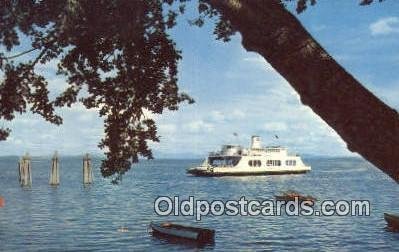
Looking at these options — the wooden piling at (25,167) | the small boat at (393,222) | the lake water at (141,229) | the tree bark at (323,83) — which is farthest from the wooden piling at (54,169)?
the tree bark at (323,83)

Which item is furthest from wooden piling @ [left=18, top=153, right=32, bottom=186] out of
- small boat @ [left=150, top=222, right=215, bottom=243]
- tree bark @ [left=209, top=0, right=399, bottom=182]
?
tree bark @ [left=209, top=0, right=399, bottom=182]

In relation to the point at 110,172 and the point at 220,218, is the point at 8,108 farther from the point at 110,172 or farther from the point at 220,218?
the point at 220,218

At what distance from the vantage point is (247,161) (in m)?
120

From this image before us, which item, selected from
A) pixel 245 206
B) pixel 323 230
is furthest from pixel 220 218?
pixel 245 206

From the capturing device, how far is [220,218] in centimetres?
5741

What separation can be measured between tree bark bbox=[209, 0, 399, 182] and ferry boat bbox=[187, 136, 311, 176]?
111 m

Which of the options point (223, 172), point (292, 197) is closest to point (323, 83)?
point (292, 197)

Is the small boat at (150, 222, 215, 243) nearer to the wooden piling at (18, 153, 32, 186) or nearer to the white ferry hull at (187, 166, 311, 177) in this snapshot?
the wooden piling at (18, 153, 32, 186)

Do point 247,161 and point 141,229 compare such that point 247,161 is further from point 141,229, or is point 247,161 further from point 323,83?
point 323,83

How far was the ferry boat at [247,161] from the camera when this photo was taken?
383ft

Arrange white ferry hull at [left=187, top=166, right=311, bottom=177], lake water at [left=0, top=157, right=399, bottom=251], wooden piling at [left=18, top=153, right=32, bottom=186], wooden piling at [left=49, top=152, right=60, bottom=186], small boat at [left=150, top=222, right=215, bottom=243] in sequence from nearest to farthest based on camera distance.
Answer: small boat at [left=150, top=222, right=215, bottom=243] < lake water at [left=0, top=157, right=399, bottom=251] < wooden piling at [left=49, top=152, right=60, bottom=186] < wooden piling at [left=18, top=153, right=32, bottom=186] < white ferry hull at [left=187, top=166, right=311, bottom=177]

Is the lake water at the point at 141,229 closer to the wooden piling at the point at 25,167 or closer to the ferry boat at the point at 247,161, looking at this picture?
the wooden piling at the point at 25,167

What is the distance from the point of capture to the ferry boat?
383ft

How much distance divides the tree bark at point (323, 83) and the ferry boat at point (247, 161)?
365ft
